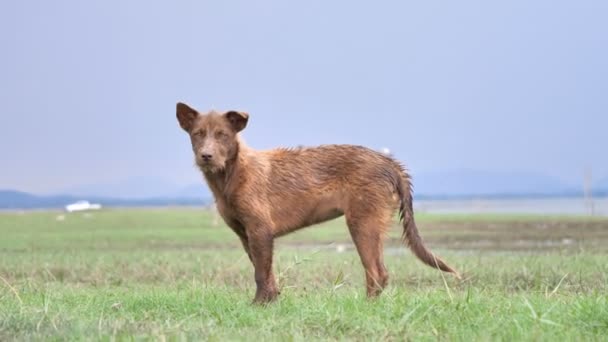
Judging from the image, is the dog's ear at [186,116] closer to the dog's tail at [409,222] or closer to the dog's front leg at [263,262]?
the dog's front leg at [263,262]

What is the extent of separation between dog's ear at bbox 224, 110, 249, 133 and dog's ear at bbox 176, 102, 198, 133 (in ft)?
1.11

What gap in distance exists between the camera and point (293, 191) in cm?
890

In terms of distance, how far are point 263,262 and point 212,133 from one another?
4.46ft

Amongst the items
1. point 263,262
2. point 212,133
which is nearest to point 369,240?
point 263,262

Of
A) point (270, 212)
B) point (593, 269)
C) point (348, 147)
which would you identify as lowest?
point (593, 269)

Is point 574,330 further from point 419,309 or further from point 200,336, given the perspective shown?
point 200,336

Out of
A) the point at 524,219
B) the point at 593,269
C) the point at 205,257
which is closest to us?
the point at 593,269

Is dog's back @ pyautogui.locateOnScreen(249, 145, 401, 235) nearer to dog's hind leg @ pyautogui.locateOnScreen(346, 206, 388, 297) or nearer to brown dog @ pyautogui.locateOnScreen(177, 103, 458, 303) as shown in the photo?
brown dog @ pyautogui.locateOnScreen(177, 103, 458, 303)

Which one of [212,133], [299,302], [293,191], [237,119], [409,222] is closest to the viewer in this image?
[299,302]

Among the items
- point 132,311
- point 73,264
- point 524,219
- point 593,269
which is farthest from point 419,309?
point 524,219

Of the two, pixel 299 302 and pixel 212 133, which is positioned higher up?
pixel 212 133

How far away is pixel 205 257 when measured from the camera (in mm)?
18422

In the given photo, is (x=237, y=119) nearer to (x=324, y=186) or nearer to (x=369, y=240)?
(x=324, y=186)

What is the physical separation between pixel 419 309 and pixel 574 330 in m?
1.34
